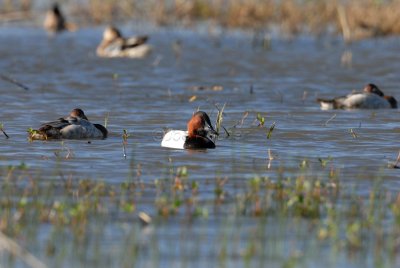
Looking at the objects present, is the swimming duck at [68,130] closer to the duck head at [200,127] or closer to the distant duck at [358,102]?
the duck head at [200,127]

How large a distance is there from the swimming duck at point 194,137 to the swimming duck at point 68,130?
0.95 meters

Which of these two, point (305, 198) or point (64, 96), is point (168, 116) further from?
point (305, 198)

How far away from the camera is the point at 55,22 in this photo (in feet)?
93.2

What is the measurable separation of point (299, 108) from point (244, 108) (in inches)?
33.2

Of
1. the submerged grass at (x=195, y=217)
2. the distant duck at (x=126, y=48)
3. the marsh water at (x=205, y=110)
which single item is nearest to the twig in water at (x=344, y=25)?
the marsh water at (x=205, y=110)

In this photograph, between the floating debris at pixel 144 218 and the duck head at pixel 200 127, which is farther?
the duck head at pixel 200 127

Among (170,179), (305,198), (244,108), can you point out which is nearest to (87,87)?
(244,108)

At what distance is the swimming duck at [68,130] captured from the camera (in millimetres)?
12961

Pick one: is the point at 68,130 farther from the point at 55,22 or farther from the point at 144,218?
the point at 55,22

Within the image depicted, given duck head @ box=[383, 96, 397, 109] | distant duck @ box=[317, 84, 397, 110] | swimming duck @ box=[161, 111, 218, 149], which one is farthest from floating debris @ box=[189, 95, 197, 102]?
swimming duck @ box=[161, 111, 218, 149]

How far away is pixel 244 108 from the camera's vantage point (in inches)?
663

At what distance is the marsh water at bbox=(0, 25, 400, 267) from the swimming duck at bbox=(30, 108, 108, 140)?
134mm

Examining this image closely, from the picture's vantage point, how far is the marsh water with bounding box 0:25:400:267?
8.16m

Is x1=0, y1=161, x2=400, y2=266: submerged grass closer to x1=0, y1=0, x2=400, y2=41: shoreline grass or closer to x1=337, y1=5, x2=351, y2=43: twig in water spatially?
x1=337, y1=5, x2=351, y2=43: twig in water
